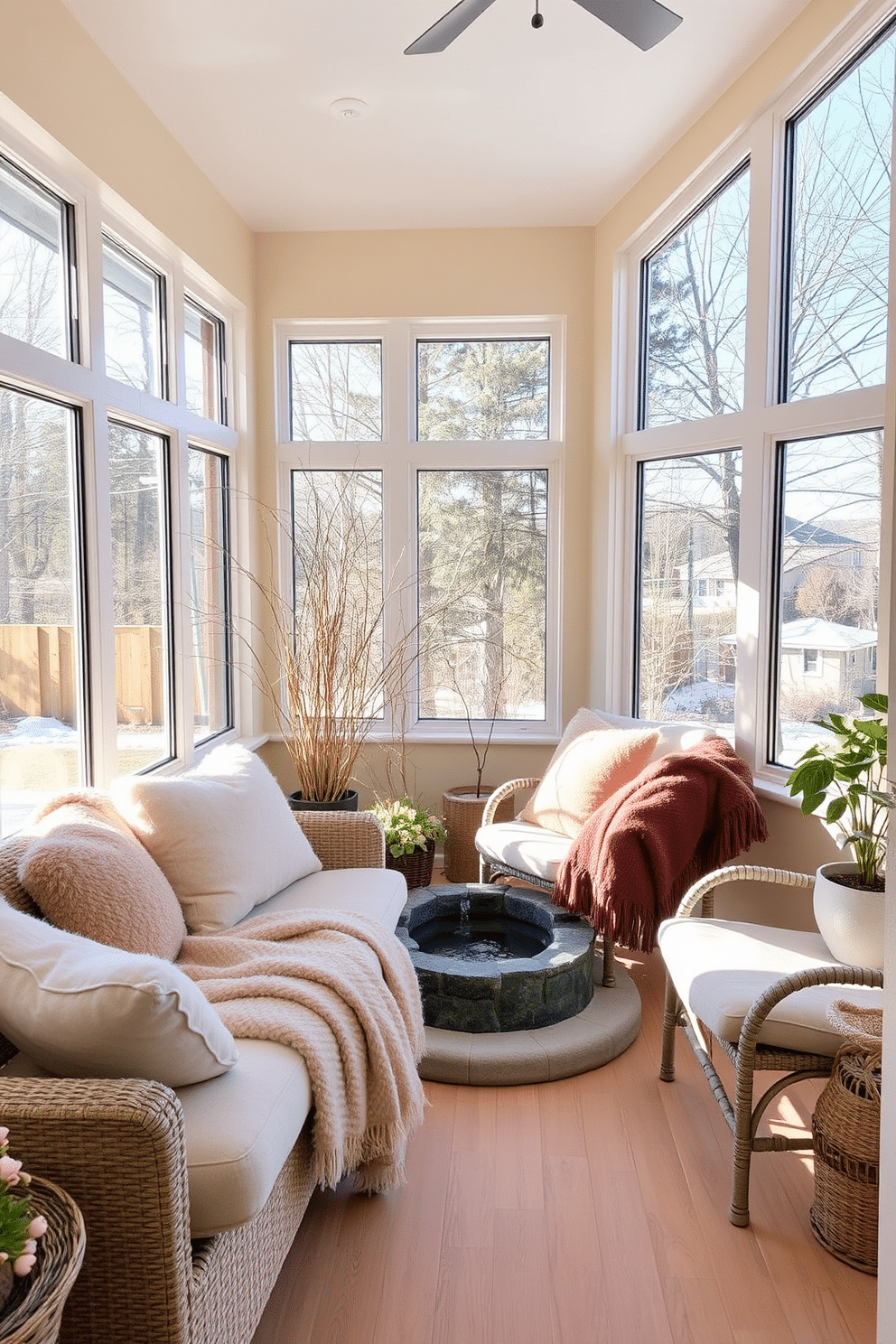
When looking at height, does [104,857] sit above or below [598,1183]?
above

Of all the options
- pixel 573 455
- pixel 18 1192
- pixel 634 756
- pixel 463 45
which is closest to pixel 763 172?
pixel 463 45

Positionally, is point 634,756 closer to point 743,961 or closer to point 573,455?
point 743,961

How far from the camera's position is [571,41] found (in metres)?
2.98

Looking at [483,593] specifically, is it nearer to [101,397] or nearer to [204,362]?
[204,362]

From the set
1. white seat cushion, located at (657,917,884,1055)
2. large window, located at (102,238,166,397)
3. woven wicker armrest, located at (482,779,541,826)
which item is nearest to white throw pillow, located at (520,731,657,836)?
woven wicker armrest, located at (482,779,541,826)

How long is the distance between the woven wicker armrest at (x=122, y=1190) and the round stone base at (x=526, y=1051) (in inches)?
52.9

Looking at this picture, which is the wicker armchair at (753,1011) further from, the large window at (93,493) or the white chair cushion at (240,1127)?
the large window at (93,493)

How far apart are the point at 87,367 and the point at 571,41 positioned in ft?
5.95

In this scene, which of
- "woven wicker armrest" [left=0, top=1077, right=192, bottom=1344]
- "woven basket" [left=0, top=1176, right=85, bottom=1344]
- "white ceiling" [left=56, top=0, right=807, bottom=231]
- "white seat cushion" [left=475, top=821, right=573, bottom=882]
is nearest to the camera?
"woven basket" [left=0, top=1176, right=85, bottom=1344]

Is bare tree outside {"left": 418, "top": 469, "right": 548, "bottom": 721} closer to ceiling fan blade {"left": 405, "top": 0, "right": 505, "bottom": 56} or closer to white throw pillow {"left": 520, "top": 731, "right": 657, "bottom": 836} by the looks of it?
white throw pillow {"left": 520, "top": 731, "right": 657, "bottom": 836}

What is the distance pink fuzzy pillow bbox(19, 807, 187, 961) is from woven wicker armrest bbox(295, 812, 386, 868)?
0.86 m

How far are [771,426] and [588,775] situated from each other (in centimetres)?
139

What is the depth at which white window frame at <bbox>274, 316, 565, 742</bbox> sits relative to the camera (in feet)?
15.3

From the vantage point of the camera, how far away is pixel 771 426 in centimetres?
331
